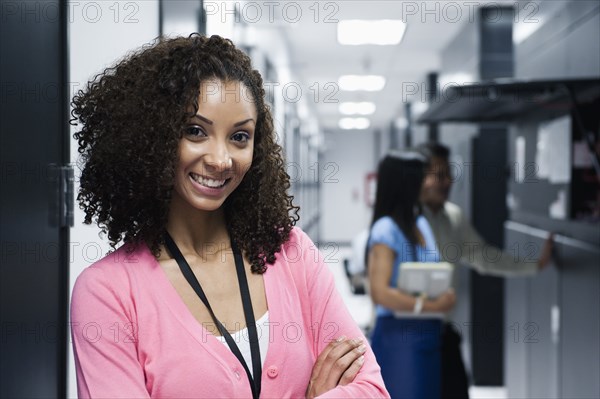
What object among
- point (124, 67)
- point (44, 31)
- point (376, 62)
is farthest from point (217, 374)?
point (376, 62)

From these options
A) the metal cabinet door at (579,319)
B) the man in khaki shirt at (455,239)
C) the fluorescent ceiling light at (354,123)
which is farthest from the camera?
the fluorescent ceiling light at (354,123)

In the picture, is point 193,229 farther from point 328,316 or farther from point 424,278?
point 424,278

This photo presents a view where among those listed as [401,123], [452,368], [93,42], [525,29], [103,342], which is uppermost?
[401,123]

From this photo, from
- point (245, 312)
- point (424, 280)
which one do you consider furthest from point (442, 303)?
point (245, 312)

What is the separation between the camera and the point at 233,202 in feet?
4.29

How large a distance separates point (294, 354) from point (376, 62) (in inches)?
243

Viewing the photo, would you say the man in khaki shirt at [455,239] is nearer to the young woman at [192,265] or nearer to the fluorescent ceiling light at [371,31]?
the young woman at [192,265]

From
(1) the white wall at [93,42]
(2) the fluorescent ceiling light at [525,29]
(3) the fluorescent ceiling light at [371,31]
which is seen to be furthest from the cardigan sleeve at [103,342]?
(3) the fluorescent ceiling light at [371,31]

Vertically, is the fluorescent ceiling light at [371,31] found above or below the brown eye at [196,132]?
above

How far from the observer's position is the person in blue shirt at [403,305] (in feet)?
7.83

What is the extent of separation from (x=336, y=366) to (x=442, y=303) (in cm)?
132

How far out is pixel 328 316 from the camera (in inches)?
49.9

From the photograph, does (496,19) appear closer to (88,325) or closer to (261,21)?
(261,21)

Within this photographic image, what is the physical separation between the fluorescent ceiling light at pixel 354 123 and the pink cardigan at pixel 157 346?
12173mm
